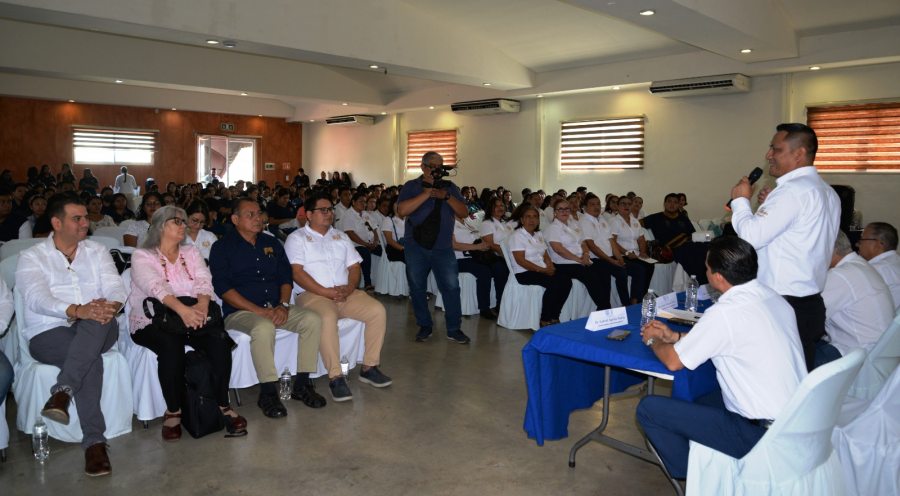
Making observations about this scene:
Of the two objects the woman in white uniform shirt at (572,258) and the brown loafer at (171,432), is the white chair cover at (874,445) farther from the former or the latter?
the woman in white uniform shirt at (572,258)

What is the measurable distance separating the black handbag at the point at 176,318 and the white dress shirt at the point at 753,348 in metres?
2.48

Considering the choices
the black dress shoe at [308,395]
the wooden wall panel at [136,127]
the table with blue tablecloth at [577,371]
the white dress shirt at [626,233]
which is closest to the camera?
the table with blue tablecloth at [577,371]

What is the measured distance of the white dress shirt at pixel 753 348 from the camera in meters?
2.16

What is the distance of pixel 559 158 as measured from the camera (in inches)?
496

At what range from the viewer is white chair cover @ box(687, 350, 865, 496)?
1.90m

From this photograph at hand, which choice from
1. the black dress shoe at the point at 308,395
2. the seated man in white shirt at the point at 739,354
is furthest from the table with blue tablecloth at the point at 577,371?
the black dress shoe at the point at 308,395

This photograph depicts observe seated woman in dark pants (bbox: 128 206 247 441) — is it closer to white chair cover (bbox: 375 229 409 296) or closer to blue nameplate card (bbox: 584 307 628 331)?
blue nameplate card (bbox: 584 307 628 331)

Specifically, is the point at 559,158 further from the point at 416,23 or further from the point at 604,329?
the point at 604,329

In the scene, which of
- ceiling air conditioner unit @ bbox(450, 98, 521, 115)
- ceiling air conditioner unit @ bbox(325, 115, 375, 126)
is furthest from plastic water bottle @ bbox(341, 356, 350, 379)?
ceiling air conditioner unit @ bbox(325, 115, 375, 126)

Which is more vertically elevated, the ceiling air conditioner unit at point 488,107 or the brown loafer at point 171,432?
the ceiling air conditioner unit at point 488,107

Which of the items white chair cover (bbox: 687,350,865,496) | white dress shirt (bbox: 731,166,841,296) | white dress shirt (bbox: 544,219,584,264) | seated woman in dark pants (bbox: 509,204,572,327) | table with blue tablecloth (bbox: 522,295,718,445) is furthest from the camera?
white dress shirt (bbox: 544,219,584,264)

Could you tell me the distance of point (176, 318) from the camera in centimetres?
345

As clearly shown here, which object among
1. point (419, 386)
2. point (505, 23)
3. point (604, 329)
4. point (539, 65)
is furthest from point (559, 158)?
point (604, 329)

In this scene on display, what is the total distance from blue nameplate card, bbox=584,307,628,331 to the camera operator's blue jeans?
→ 2401 millimetres
